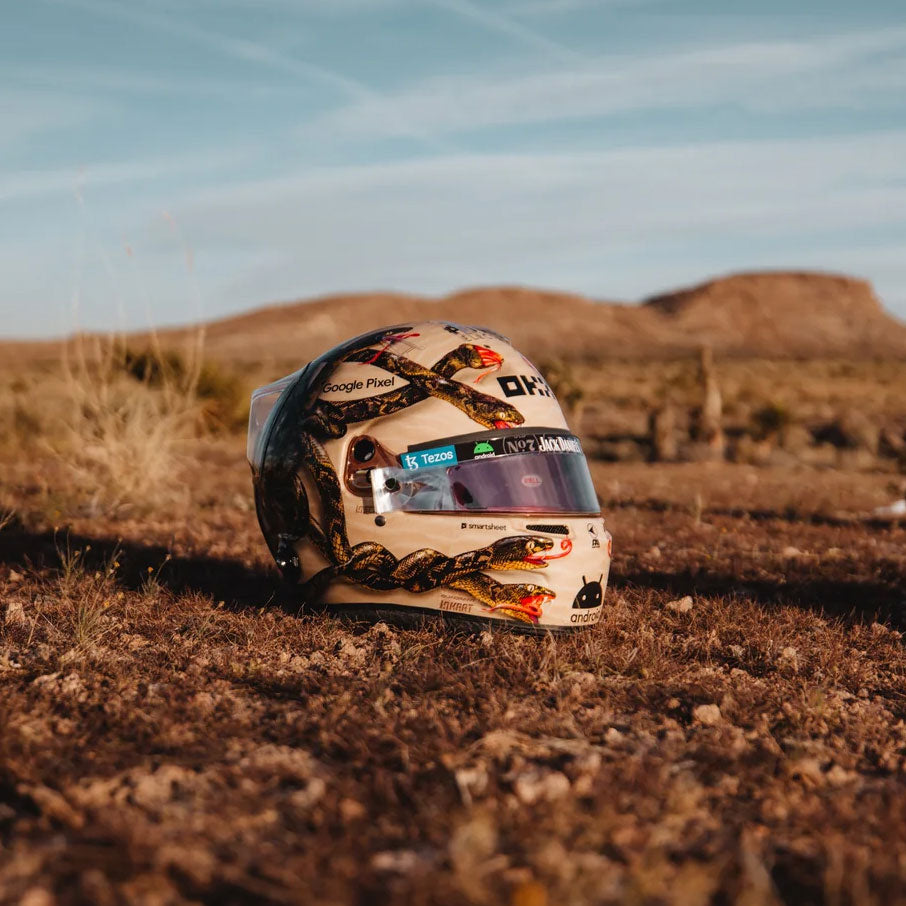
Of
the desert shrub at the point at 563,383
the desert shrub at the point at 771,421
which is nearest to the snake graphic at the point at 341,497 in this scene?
the desert shrub at the point at 563,383

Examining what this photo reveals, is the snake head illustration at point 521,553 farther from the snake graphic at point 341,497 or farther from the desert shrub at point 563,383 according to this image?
the desert shrub at point 563,383

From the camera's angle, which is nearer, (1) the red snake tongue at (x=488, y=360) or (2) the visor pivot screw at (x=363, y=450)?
(2) the visor pivot screw at (x=363, y=450)

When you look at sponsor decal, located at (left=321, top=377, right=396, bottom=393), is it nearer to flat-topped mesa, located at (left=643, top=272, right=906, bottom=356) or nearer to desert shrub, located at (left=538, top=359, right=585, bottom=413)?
desert shrub, located at (left=538, top=359, right=585, bottom=413)

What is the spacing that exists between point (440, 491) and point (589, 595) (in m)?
0.99

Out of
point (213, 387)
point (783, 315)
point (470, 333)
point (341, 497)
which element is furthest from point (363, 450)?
point (783, 315)

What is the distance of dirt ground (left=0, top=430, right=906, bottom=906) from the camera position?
8.47 feet

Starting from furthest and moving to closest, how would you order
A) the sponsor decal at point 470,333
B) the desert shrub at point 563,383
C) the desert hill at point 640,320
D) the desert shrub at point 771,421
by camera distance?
1. the desert hill at point 640,320
2. the desert shrub at point 771,421
3. the desert shrub at point 563,383
4. the sponsor decal at point 470,333

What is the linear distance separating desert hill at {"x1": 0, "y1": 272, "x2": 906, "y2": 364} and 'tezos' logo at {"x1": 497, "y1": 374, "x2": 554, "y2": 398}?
351 feet

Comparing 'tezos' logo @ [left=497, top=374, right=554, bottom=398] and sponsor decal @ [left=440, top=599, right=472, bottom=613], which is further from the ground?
'tezos' logo @ [left=497, top=374, right=554, bottom=398]

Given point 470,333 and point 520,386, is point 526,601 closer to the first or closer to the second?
point 520,386

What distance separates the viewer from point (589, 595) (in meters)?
5.16

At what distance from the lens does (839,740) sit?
393cm

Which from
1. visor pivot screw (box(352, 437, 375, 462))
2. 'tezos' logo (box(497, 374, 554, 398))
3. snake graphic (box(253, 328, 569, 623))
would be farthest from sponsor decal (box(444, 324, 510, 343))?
visor pivot screw (box(352, 437, 375, 462))

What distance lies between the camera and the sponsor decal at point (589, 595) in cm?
511
